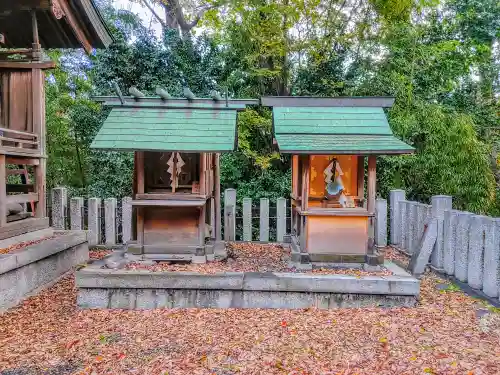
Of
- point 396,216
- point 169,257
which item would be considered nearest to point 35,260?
point 169,257

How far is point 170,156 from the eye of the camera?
5.55 meters

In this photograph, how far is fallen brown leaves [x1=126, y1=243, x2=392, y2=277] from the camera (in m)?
5.03

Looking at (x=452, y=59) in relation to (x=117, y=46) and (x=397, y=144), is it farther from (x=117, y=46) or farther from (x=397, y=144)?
(x=117, y=46)

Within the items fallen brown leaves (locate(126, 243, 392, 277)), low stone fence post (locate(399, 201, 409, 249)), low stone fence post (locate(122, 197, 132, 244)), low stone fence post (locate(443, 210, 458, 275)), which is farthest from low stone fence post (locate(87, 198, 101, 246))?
low stone fence post (locate(443, 210, 458, 275))

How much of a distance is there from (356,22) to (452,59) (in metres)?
3.10

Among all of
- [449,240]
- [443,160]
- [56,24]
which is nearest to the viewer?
[449,240]

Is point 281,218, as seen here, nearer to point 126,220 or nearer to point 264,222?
point 264,222

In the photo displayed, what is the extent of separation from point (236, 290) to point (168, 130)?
8.26 ft

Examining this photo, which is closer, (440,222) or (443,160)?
(440,222)

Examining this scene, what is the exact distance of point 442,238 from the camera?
18.8 ft

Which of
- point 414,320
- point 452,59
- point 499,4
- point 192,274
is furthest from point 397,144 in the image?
point 499,4

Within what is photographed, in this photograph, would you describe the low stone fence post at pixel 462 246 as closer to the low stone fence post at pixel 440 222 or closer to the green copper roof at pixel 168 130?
the low stone fence post at pixel 440 222

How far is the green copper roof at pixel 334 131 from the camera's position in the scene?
489 cm

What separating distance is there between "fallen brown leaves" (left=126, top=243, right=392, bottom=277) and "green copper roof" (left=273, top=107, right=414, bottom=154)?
170cm
